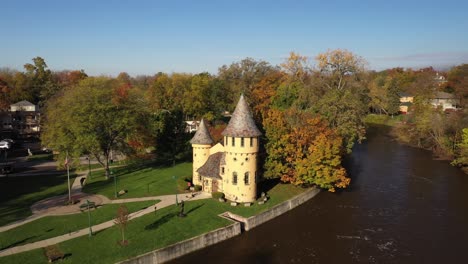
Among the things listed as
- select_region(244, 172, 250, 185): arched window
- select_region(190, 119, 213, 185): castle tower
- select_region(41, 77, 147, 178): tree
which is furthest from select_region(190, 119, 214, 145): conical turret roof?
select_region(41, 77, 147, 178): tree

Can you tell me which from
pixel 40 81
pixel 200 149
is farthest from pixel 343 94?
pixel 40 81

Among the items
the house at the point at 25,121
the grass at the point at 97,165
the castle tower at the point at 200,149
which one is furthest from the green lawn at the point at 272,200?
the house at the point at 25,121

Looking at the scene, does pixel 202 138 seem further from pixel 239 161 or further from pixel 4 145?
pixel 4 145

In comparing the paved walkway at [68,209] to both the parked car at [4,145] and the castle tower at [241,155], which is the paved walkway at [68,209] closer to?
the castle tower at [241,155]

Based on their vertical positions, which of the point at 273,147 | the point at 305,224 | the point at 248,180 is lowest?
the point at 305,224

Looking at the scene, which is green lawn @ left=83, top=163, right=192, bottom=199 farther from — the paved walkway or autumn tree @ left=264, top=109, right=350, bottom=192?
autumn tree @ left=264, top=109, right=350, bottom=192

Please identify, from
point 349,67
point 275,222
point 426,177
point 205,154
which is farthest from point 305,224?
point 349,67

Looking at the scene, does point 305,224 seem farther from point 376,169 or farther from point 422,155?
point 422,155
